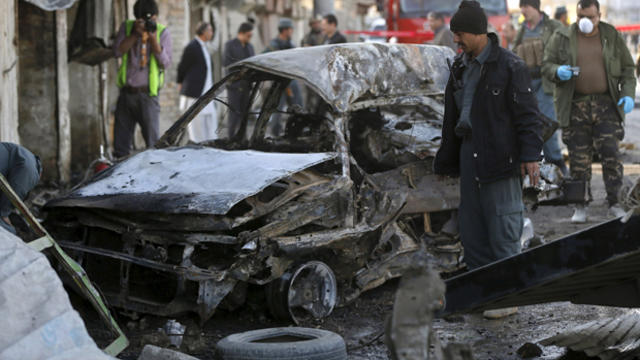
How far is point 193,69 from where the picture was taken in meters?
13.2

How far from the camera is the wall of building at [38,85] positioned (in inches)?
479

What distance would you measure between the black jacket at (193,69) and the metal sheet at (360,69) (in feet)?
17.3

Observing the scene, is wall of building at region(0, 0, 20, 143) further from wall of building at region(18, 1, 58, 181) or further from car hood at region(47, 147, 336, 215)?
car hood at region(47, 147, 336, 215)

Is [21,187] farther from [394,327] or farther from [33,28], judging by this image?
[33,28]

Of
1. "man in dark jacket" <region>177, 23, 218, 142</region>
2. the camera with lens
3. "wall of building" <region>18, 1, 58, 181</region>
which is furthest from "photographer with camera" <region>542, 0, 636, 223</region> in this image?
"wall of building" <region>18, 1, 58, 181</region>

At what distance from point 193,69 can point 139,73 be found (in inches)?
93.6

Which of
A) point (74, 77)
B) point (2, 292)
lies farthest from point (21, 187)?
point (74, 77)

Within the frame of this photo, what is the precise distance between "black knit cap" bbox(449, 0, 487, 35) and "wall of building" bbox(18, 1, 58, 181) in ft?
24.9

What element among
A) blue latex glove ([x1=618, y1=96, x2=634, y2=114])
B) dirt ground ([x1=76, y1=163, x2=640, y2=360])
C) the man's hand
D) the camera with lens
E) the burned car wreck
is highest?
the camera with lens

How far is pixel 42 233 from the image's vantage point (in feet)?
16.6

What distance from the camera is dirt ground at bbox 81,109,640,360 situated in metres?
5.65

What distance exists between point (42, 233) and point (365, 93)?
2.98 m

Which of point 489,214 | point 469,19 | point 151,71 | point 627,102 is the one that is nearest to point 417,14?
point 151,71

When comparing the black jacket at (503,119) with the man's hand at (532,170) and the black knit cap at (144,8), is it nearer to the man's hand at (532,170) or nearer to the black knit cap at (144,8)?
the man's hand at (532,170)
